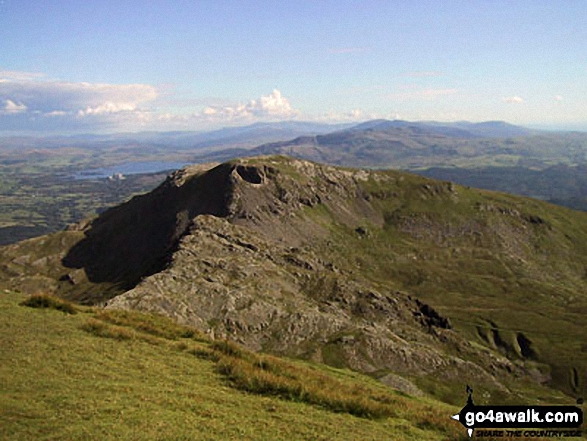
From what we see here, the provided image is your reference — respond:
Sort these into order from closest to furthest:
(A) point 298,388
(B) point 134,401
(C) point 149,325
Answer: (B) point 134,401
(A) point 298,388
(C) point 149,325

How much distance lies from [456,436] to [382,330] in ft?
347

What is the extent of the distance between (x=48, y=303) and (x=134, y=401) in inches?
760

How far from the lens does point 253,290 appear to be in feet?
401

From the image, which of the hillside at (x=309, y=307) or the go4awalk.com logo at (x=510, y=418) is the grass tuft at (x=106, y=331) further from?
the hillside at (x=309, y=307)

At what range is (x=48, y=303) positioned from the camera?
35.1m

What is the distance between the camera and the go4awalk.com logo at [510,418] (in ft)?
71.8

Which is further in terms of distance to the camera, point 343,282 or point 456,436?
point 343,282

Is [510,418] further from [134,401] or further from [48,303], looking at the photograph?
[48,303]

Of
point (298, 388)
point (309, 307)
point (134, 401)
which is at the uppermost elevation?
point (134, 401)

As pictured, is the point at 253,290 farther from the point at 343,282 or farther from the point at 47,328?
the point at 47,328

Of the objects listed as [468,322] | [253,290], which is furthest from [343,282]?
[468,322]

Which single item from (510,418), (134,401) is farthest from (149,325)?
(510,418)

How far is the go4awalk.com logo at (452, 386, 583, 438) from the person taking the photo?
21875mm

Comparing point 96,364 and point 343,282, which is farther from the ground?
point 96,364
